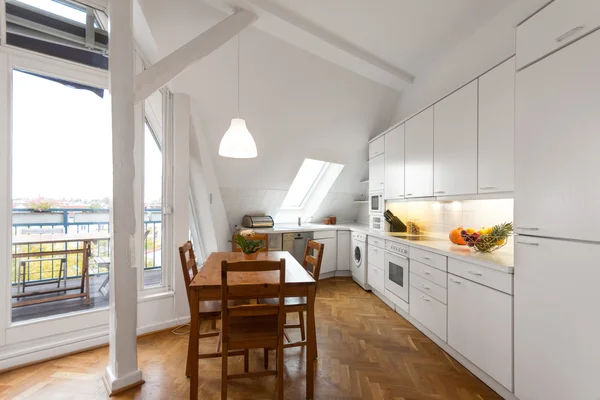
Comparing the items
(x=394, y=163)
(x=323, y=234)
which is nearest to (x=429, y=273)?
(x=394, y=163)

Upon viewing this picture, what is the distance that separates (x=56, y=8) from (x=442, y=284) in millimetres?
3949

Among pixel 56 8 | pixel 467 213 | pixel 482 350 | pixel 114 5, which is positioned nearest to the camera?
pixel 114 5

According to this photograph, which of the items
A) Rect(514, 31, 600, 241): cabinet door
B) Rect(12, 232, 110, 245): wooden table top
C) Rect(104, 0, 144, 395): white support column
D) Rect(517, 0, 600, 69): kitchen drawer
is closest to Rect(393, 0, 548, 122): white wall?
Rect(517, 0, 600, 69): kitchen drawer

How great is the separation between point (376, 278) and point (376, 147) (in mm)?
1956

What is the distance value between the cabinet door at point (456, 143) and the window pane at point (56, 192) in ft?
9.77

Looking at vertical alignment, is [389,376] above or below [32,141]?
below

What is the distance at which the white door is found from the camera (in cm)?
142

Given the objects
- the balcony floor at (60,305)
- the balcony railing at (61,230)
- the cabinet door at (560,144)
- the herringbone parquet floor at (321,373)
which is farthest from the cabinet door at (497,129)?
the balcony floor at (60,305)

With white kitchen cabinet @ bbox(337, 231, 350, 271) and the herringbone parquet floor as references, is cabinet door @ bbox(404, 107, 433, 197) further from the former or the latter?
white kitchen cabinet @ bbox(337, 231, 350, 271)

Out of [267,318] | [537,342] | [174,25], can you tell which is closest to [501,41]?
[537,342]

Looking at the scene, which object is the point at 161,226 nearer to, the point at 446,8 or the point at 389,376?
the point at 389,376

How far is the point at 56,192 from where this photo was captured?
8.20ft

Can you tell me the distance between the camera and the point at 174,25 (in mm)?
2588

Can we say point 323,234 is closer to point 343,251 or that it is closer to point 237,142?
point 343,251
